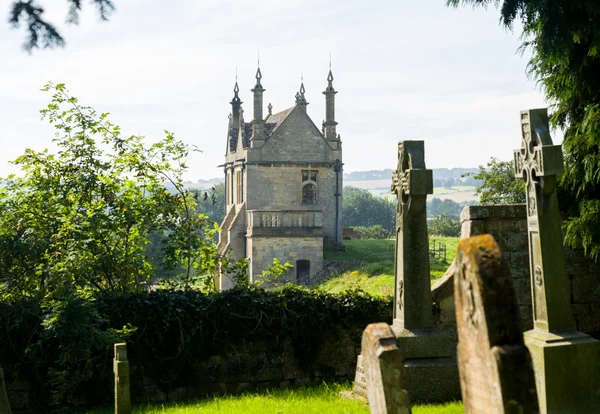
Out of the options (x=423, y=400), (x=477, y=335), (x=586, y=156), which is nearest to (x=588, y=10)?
(x=586, y=156)

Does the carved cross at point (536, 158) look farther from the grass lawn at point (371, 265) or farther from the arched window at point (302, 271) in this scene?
the arched window at point (302, 271)

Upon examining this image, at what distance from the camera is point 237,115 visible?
63594 mm

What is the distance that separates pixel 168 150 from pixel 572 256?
22.7 feet

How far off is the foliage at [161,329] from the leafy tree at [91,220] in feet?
3.79

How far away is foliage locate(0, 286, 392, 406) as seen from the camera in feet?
34.1

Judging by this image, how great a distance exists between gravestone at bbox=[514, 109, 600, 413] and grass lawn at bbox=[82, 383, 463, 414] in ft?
3.70

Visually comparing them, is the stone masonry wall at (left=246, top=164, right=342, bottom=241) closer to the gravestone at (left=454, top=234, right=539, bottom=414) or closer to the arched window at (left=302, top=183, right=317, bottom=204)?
the arched window at (left=302, top=183, right=317, bottom=204)

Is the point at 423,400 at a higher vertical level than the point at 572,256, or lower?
lower

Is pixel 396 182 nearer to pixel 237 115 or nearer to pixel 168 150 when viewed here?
pixel 168 150

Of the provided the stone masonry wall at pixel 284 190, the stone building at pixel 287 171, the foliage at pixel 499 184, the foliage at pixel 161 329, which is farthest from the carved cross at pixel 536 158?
the stone masonry wall at pixel 284 190

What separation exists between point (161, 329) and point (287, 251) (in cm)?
3887

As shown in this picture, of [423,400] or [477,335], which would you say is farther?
[423,400]

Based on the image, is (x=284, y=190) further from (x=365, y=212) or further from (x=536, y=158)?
(x=365, y=212)

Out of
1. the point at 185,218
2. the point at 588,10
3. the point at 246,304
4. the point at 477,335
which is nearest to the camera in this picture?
the point at 477,335
